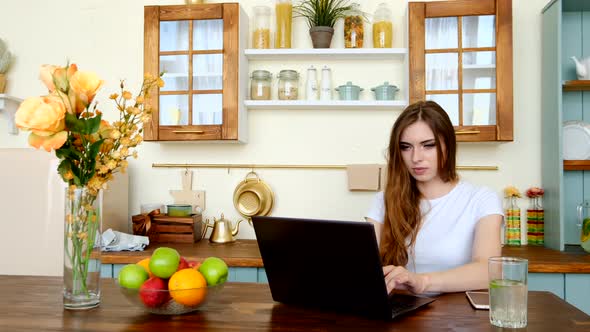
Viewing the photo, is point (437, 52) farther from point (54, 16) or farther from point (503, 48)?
point (54, 16)

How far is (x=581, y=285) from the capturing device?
7.71 ft

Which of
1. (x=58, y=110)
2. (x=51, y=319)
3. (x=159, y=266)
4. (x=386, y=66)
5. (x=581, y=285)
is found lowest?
(x=581, y=285)

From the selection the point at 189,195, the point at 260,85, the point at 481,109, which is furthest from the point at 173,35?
the point at 481,109

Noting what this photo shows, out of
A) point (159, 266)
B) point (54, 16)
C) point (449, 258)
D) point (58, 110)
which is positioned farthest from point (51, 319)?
point (54, 16)

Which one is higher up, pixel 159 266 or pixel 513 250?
pixel 159 266

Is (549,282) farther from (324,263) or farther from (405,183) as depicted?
(324,263)

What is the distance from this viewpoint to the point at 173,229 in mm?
2844

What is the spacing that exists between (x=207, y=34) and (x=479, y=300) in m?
2.00

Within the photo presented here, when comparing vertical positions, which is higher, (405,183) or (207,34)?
(207,34)

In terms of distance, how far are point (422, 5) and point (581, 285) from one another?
1.43 m

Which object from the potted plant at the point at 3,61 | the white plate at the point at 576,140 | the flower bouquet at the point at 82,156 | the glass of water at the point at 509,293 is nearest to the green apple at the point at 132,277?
the flower bouquet at the point at 82,156

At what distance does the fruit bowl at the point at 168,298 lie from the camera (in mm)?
1155

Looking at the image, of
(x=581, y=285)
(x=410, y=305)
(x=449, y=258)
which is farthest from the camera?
(x=581, y=285)

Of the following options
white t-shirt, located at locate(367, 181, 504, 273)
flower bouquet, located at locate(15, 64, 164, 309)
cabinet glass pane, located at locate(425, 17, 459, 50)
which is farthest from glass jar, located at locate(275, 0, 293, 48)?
flower bouquet, located at locate(15, 64, 164, 309)
